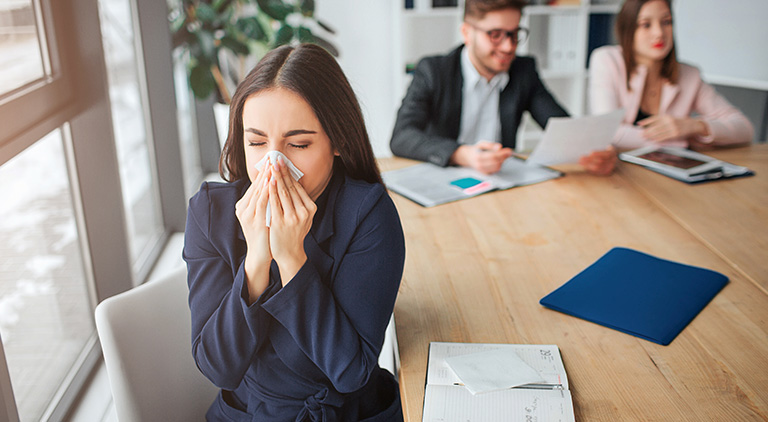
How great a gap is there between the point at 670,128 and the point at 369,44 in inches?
90.0

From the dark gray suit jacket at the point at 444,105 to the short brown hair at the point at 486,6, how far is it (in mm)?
214

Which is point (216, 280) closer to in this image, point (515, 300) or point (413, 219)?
point (515, 300)

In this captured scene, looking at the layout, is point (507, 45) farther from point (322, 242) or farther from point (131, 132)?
point (131, 132)

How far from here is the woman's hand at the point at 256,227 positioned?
102 centimetres

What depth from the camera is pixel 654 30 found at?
A: 2.40 meters

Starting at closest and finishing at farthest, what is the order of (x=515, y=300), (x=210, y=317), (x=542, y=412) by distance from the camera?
1. (x=542, y=412)
2. (x=210, y=317)
3. (x=515, y=300)

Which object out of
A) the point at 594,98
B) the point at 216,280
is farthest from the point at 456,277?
the point at 594,98

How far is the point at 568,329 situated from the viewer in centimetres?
125

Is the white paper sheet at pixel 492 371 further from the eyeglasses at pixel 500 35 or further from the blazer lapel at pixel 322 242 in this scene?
the eyeglasses at pixel 500 35

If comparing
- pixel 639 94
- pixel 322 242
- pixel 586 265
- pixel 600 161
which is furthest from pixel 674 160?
pixel 322 242

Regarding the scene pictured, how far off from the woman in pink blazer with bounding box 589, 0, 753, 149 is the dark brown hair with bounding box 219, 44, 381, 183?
5.39ft

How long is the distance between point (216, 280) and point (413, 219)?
2.66ft

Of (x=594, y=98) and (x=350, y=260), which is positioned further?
(x=594, y=98)

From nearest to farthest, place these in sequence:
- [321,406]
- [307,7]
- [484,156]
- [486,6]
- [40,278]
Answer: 1. [321,406]
2. [40,278]
3. [484,156]
4. [486,6]
5. [307,7]
